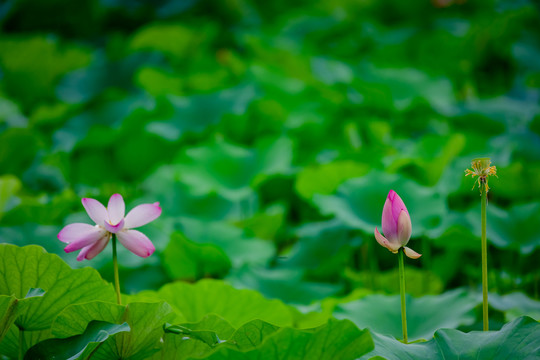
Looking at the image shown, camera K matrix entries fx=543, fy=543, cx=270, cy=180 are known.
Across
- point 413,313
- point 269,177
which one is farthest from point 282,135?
point 413,313

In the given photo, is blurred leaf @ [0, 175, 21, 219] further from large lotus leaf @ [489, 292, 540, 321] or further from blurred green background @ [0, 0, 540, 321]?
large lotus leaf @ [489, 292, 540, 321]

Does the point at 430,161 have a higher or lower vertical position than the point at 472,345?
higher

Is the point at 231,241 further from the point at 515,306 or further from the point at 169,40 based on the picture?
the point at 169,40

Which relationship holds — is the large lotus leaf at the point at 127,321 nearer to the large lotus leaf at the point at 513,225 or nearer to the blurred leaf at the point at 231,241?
the blurred leaf at the point at 231,241

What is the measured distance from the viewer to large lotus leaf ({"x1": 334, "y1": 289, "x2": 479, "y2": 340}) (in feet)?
2.91

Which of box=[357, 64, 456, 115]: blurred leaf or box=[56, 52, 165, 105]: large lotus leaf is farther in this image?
box=[56, 52, 165, 105]: large lotus leaf

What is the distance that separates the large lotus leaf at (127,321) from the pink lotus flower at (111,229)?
63 millimetres

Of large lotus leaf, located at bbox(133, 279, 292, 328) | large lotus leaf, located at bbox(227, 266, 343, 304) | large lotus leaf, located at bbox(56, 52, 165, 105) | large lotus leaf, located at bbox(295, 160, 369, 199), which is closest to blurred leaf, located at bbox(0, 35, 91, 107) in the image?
large lotus leaf, located at bbox(56, 52, 165, 105)

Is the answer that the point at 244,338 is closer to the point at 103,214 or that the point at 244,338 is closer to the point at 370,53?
the point at 103,214

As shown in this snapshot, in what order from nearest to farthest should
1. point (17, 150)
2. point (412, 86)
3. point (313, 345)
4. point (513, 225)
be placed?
1. point (313, 345)
2. point (513, 225)
3. point (17, 150)
4. point (412, 86)

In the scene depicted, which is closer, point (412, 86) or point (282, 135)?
point (282, 135)

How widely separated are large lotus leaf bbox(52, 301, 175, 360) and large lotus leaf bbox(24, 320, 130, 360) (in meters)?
0.02

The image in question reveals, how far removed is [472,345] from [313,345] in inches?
7.8

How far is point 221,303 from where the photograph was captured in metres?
0.90
